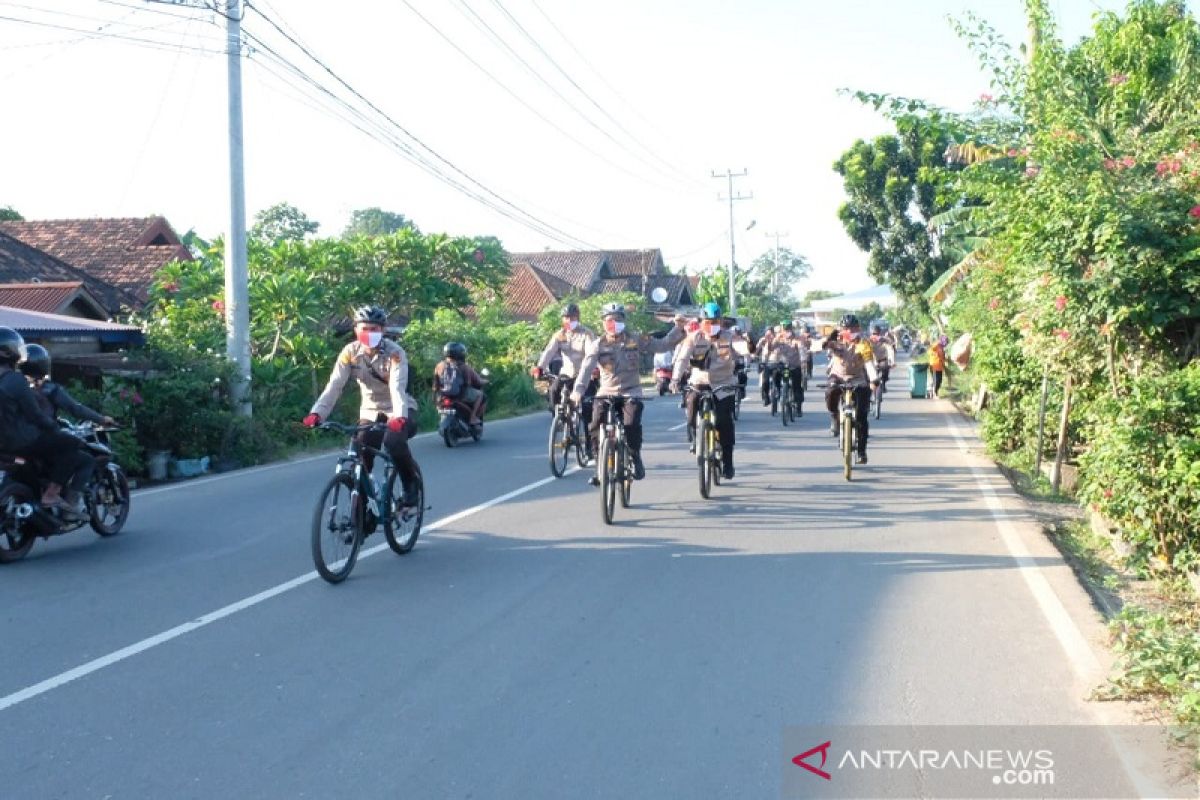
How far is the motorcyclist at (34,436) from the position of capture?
29.9ft

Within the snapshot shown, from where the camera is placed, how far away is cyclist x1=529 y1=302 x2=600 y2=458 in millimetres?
14891

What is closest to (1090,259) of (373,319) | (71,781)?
(373,319)

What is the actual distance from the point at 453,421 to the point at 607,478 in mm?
8143

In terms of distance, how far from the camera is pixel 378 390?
924cm

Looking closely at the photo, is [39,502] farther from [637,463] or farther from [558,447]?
[558,447]

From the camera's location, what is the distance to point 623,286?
66.5 m

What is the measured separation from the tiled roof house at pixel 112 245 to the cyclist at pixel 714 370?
883 inches

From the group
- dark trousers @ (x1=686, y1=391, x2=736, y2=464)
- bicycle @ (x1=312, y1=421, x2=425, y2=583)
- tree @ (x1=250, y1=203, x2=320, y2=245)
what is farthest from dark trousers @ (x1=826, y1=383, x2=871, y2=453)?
tree @ (x1=250, y1=203, x2=320, y2=245)

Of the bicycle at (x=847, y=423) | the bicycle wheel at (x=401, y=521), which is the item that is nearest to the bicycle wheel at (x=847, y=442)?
the bicycle at (x=847, y=423)

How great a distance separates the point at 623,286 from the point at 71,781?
62.3m

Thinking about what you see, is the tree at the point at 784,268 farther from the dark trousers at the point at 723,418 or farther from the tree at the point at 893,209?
the dark trousers at the point at 723,418

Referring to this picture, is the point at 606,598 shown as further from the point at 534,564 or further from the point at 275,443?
the point at 275,443

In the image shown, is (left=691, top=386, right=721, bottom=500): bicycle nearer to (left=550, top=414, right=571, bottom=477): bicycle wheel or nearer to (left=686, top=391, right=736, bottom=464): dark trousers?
(left=686, top=391, right=736, bottom=464): dark trousers

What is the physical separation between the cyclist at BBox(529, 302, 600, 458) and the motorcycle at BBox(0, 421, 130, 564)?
571cm
